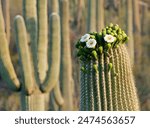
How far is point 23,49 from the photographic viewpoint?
20.7 ft

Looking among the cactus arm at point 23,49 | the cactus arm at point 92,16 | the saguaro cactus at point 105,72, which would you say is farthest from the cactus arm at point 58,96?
the saguaro cactus at point 105,72

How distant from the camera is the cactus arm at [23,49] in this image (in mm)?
6281

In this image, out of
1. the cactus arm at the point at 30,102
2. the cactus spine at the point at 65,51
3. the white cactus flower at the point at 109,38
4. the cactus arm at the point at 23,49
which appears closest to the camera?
the white cactus flower at the point at 109,38

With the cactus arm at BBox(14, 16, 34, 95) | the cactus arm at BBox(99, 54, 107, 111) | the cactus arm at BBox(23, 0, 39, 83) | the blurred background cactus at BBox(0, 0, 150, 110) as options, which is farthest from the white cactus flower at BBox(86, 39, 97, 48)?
the blurred background cactus at BBox(0, 0, 150, 110)

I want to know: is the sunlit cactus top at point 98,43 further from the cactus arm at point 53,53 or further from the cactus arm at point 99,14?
the cactus arm at point 99,14

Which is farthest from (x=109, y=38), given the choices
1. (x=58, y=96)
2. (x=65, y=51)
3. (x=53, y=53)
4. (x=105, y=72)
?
(x=58, y=96)

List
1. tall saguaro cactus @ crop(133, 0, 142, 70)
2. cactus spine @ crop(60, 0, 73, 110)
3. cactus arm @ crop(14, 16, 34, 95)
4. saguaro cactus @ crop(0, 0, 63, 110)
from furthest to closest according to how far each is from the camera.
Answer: tall saguaro cactus @ crop(133, 0, 142, 70), cactus spine @ crop(60, 0, 73, 110), saguaro cactus @ crop(0, 0, 63, 110), cactus arm @ crop(14, 16, 34, 95)

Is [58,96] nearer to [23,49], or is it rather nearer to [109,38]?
[23,49]

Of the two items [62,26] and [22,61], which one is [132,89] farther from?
[62,26]

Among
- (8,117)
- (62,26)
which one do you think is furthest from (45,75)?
(8,117)

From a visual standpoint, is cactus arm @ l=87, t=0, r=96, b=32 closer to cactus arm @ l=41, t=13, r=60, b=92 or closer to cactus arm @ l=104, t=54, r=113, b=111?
cactus arm @ l=41, t=13, r=60, b=92

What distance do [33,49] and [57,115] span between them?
8.38ft

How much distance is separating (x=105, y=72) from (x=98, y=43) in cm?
22

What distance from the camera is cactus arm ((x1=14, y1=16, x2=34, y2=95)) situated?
6281 millimetres
